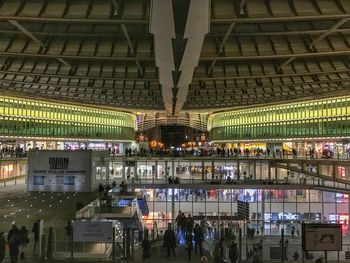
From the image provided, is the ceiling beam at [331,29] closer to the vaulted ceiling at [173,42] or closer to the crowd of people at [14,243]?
the vaulted ceiling at [173,42]

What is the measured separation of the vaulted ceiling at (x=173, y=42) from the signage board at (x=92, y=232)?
23.7ft

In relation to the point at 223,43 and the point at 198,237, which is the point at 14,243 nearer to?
the point at 198,237

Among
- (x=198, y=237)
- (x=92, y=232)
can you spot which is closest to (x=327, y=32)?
(x=198, y=237)

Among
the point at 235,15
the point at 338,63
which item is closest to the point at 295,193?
the point at 338,63

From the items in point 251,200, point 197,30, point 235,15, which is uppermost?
point 235,15

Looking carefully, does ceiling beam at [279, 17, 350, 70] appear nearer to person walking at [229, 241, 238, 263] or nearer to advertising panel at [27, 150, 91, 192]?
person walking at [229, 241, 238, 263]

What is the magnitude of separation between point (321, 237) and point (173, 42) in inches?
390

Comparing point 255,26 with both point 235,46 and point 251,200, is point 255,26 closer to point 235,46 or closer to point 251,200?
point 235,46

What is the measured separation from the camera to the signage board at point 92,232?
14.6 metres

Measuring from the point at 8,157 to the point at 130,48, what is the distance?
24.6 m

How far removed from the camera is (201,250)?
17.2 m

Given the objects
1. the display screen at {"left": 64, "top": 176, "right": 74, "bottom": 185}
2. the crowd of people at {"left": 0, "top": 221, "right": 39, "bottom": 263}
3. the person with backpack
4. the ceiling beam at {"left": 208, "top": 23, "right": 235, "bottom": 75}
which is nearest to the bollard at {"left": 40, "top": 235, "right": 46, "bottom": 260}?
the crowd of people at {"left": 0, "top": 221, "right": 39, "bottom": 263}

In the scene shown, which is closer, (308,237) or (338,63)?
(308,237)

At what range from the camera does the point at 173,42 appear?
19.8 m
